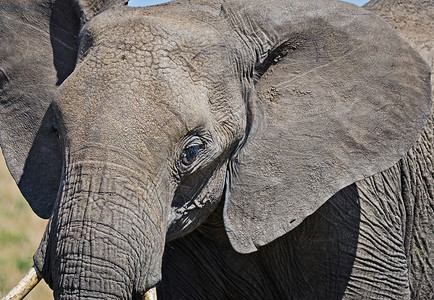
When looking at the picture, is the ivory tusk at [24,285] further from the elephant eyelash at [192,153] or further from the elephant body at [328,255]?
the elephant body at [328,255]

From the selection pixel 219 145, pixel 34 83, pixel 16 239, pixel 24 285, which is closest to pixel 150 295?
pixel 24 285

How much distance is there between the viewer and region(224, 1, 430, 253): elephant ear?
11.1ft

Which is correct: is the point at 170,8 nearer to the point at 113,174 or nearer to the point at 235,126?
the point at 235,126

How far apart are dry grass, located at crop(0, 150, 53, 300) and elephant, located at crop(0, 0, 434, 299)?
1.89 metres

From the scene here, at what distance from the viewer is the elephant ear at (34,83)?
3822 millimetres

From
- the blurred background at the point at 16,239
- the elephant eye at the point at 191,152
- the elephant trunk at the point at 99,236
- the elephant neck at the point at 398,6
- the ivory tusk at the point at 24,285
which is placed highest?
the elephant neck at the point at 398,6

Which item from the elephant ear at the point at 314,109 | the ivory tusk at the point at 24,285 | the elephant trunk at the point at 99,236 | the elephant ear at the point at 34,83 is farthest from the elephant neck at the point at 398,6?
the ivory tusk at the point at 24,285

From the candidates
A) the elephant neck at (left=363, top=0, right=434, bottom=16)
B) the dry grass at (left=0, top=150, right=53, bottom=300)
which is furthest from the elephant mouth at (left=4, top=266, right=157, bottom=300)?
the dry grass at (left=0, top=150, right=53, bottom=300)

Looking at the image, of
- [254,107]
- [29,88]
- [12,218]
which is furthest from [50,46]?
[12,218]

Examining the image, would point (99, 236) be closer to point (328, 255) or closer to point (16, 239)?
point (328, 255)

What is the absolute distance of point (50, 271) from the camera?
291 centimetres

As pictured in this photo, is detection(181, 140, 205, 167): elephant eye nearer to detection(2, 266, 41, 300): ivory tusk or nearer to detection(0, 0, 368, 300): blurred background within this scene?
detection(2, 266, 41, 300): ivory tusk

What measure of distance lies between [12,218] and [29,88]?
508cm

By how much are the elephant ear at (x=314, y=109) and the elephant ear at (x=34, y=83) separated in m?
0.84
